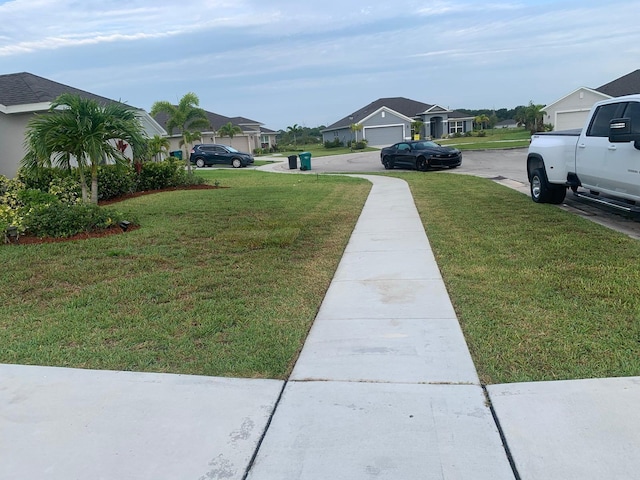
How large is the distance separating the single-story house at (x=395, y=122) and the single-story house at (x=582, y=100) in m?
17.1

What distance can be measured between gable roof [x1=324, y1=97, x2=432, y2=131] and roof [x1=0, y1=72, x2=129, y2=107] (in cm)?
4629

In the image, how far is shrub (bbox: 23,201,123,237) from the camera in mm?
9023

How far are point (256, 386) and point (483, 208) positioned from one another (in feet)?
28.6

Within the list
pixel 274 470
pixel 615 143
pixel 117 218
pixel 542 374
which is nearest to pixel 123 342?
pixel 274 470

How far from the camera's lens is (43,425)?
3.46 meters

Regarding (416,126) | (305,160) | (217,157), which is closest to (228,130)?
(217,157)

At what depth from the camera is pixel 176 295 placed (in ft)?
19.5

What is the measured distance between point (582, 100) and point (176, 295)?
4726 cm

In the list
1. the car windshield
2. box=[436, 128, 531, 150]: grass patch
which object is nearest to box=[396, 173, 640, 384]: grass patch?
the car windshield

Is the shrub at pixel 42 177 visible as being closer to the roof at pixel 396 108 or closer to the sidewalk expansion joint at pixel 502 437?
the sidewalk expansion joint at pixel 502 437

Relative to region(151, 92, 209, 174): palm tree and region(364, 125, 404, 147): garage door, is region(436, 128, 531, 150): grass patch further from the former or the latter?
region(151, 92, 209, 174): palm tree

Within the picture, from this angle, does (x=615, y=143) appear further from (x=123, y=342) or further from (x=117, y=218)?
(x=117, y=218)

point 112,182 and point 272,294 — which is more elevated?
point 112,182

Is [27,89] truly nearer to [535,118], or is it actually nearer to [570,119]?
[570,119]
